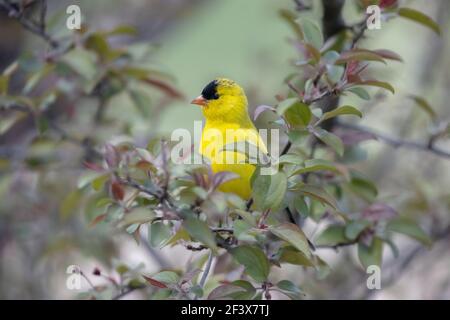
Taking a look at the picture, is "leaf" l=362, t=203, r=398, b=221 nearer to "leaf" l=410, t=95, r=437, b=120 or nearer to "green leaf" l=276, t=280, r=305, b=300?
"leaf" l=410, t=95, r=437, b=120

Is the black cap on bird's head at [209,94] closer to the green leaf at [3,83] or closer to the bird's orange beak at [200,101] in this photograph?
the bird's orange beak at [200,101]

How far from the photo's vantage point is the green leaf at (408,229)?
191 centimetres

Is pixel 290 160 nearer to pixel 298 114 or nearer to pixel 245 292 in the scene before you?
pixel 298 114

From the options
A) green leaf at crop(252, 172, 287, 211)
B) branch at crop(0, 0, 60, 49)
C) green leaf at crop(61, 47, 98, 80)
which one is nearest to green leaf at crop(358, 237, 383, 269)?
green leaf at crop(252, 172, 287, 211)

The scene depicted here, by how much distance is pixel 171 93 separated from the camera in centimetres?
234

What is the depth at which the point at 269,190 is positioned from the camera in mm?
1366

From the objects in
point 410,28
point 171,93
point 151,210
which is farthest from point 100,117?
point 410,28

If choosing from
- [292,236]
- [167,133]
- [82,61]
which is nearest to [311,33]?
[292,236]

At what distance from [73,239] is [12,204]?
41cm

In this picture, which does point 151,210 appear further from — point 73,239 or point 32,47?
point 32,47

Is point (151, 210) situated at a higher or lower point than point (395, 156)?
lower

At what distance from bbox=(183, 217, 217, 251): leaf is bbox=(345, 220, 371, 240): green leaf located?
2.19 ft
